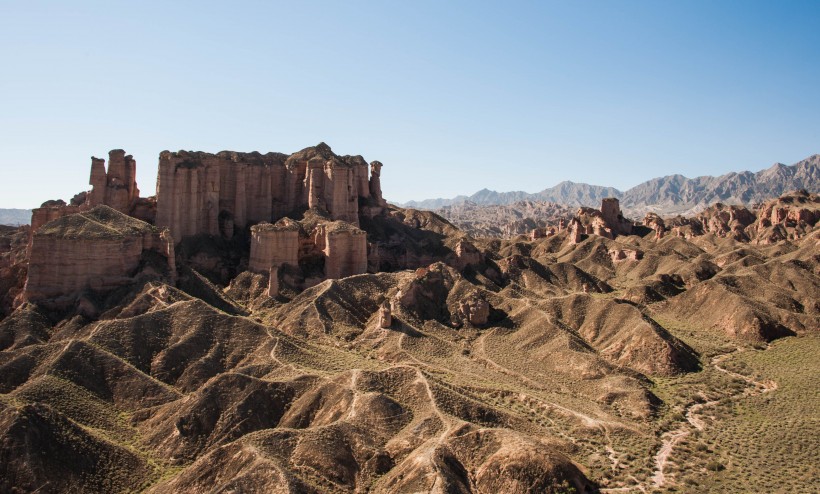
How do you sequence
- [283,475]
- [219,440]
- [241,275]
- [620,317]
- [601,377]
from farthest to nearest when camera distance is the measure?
[241,275] < [620,317] < [601,377] < [219,440] < [283,475]

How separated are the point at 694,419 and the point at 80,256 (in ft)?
196

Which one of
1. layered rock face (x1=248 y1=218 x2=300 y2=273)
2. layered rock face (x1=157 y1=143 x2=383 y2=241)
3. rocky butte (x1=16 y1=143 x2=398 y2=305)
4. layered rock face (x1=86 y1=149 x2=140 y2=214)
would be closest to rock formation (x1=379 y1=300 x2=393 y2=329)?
rocky butte (x1=16 y1=143 x2=398 y2=305)

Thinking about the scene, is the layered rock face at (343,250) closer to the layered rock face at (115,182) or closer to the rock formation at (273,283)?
the rock formation at (273,283)

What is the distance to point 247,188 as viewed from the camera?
331 ft

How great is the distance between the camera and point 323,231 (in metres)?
89.6

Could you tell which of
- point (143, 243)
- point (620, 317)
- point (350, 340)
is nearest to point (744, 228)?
point (620, 317)

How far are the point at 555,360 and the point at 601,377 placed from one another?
17.0 feet

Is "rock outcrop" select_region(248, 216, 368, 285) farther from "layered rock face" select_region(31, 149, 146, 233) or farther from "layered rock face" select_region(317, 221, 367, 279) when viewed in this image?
"layered rock face" select_region(31, 149, 146, 233)

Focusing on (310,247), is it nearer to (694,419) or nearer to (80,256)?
(80,256)

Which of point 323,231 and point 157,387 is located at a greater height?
point 323,231

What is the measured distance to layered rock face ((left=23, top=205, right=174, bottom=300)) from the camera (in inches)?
2561

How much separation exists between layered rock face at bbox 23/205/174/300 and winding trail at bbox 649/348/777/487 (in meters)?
53.0

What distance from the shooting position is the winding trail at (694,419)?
44850 millimetres

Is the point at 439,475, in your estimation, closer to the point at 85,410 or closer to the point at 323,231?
the point at 85,410
